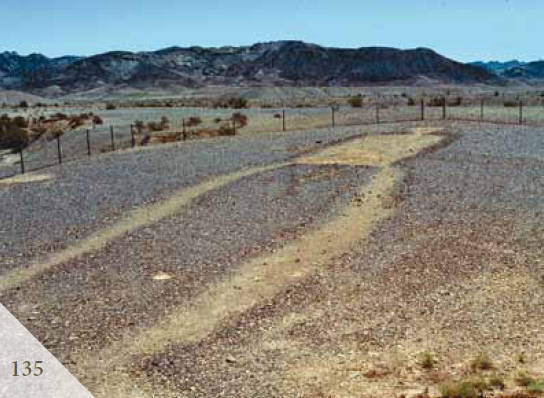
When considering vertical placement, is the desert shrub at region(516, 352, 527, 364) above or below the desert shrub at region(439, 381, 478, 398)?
below

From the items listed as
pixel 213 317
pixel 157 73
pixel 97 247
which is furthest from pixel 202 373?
pixel 157 73

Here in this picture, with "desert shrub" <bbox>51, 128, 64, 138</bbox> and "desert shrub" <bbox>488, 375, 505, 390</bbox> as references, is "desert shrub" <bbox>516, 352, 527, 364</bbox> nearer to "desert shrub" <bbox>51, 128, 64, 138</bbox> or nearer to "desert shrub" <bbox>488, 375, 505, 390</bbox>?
"desert shrub" <bbox>488, 375, 505, 390</bbox>

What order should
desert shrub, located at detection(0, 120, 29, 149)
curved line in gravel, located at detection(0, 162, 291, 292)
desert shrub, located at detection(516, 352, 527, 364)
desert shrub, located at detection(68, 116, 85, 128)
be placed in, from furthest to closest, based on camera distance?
1. desert shrub, located at detection(68, 116, 85, 128)
2. desert shrub, located at detection(0, 120, 29, 149)
3. curved line in gravel, located at detection(0, 162, 291, 292)
4. desert shrub, located at detection(516, 352, 527, 364)

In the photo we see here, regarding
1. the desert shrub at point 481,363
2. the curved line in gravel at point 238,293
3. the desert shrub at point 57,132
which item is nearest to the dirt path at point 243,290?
the curved line in gravel at point 238,293

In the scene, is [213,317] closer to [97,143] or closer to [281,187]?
[281,187]

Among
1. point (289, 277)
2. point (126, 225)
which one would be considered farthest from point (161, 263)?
point (126, 225)

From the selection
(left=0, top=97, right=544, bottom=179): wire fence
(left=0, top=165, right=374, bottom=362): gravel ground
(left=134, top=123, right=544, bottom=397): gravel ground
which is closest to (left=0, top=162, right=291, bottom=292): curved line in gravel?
(left=0, top=165, right=374, bottom=362): gravel ground

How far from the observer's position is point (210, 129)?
45.3 metres

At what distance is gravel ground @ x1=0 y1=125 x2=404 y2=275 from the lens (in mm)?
17250

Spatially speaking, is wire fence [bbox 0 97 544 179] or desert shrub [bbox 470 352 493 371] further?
wire fence [bbox 0 97 544 179]

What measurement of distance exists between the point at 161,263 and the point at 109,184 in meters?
10.6

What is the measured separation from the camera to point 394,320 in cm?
1067

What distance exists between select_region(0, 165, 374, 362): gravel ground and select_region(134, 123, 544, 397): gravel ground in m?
1.64

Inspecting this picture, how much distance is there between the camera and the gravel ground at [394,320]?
346 inches
